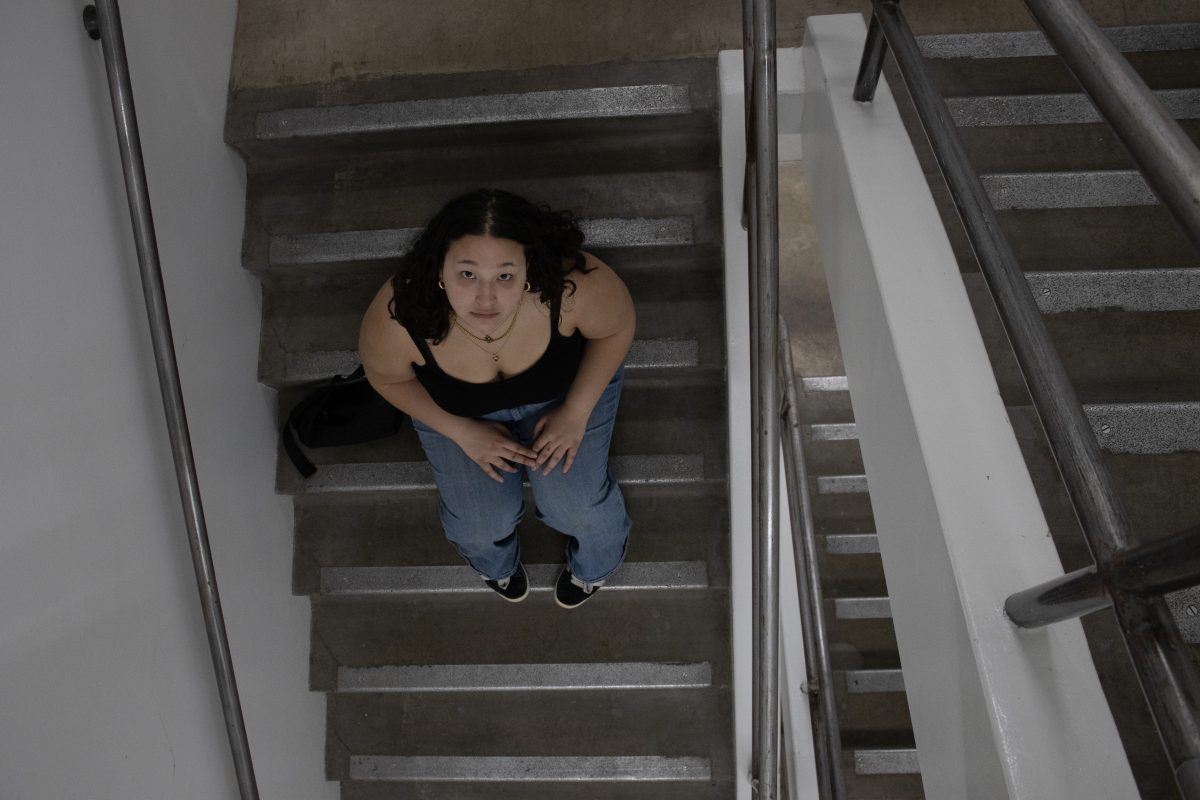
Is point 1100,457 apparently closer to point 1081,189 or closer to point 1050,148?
A: point 1081,189

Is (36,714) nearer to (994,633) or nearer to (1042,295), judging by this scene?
(994,633)

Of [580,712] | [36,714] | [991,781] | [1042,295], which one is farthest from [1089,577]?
[580,712]

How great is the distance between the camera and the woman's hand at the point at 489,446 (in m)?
2.03

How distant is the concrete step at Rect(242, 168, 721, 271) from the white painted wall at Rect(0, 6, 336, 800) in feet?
0.37

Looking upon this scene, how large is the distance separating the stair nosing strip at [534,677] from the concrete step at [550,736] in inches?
3.9

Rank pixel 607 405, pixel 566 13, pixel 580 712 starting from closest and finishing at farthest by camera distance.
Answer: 1. pixel 607 405
2. pixel 566 13
3. pixel 580 712

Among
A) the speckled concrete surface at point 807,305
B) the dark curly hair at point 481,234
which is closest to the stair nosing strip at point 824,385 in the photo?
the speckled concrete surface at point 807,305

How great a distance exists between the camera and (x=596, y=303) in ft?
6.13

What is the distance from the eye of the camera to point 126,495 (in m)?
1.79

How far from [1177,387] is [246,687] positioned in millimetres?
2185

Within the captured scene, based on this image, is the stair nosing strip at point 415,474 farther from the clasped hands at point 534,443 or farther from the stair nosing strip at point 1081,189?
the stair nosing strip at point 1081,189

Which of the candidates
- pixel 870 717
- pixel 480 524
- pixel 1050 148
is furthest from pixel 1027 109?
pixel 870 717

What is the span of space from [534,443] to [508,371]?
201 mm

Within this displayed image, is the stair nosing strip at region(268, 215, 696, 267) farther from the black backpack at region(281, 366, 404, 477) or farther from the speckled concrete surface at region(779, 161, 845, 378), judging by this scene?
the speckled concrete surface at region(779, 161, 845, 378)
